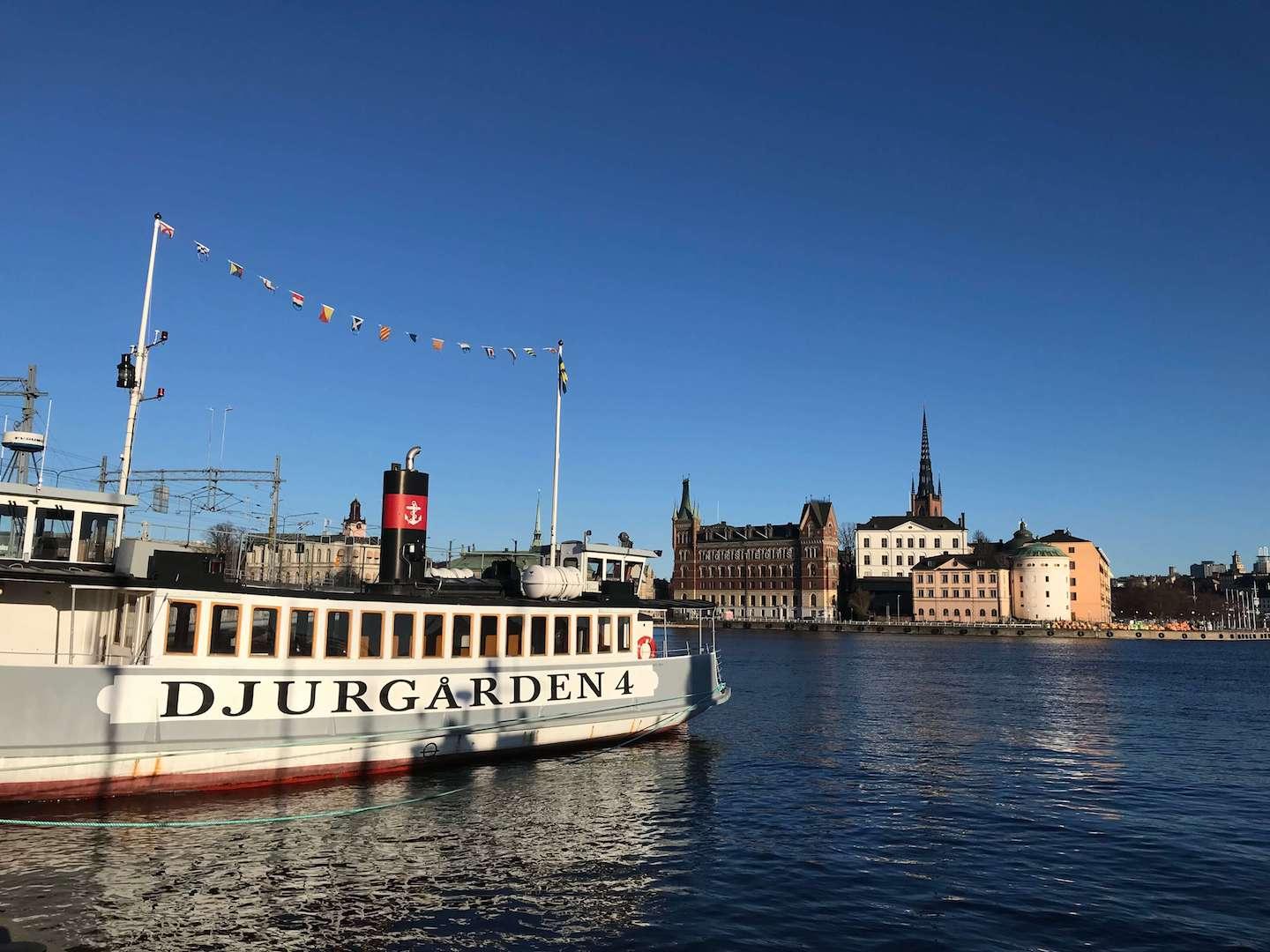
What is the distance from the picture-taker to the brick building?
18150 centimetres

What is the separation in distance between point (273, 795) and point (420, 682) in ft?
14.8

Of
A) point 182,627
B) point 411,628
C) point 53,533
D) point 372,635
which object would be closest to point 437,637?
point 411,628

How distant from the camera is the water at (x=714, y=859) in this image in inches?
584

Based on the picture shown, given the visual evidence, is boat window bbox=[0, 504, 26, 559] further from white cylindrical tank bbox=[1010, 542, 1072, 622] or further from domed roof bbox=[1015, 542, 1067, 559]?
domed roof bbox=[1015, 542, 1067, 559]

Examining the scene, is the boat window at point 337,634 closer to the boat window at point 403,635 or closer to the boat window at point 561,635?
the boat window at point 403,635

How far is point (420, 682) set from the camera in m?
24.8

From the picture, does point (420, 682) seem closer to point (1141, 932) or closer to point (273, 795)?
point (273, 795)

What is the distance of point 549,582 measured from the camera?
92.1 feet

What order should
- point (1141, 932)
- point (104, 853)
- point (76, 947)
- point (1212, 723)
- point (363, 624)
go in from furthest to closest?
point (1212, 723) < point (363, 624) < point (104, 853) < point (1141, 932) < point (76, 947)

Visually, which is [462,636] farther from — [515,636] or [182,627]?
[182,627]

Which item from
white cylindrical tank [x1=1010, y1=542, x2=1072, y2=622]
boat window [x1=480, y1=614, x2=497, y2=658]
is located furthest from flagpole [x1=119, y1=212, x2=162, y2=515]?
white cylindrical tank [x1=1010, y1=542, x2=1072, y2=622]

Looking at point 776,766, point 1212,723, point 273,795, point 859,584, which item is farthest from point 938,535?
point 273,795

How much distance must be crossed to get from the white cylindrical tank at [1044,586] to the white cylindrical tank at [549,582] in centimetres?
16290

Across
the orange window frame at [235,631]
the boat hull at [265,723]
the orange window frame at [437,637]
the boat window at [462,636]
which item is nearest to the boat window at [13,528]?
the boat hull at [265,723]
